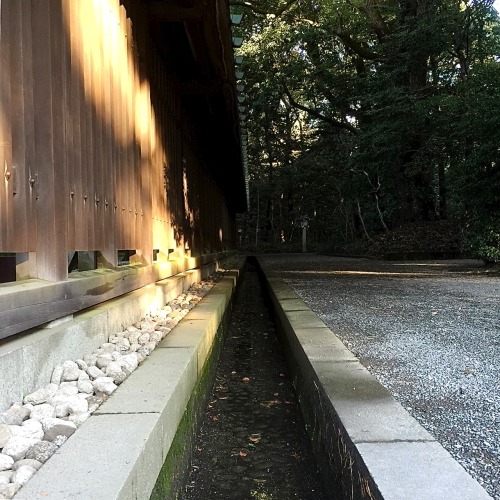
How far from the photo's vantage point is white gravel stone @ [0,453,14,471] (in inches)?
59.9

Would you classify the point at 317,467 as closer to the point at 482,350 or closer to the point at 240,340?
the point at 482,350

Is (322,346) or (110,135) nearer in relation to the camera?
(322,346)

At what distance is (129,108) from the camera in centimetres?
441

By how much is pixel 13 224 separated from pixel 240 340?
14.6 feet

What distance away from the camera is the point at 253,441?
10.6 ft

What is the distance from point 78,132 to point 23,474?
2.29m

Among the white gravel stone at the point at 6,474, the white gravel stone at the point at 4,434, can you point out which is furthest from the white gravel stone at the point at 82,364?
the white gravel stone at the point at 6,474

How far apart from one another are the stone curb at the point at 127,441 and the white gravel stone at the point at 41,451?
0.17 ft

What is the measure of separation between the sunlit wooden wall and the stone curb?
2.74 feet

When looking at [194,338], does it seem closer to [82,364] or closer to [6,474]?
[82,364]

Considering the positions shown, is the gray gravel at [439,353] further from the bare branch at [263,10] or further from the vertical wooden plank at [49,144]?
the bare branch at [263,10]

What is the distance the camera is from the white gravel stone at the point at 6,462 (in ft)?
4.99

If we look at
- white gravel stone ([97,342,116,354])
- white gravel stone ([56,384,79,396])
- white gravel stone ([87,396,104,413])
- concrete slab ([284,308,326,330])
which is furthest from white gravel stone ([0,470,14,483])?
concrete slab ([284,308,326,330])

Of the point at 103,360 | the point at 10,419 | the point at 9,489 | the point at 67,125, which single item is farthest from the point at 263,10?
the point at 9,489
